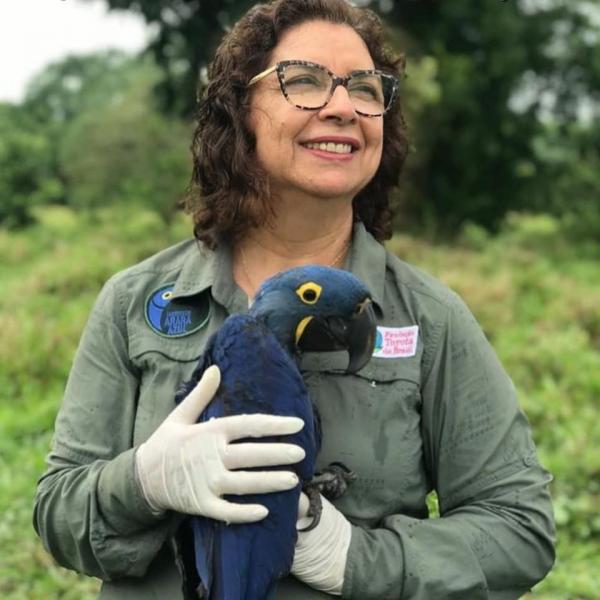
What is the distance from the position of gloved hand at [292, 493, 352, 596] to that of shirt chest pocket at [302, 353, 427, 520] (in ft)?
0.37

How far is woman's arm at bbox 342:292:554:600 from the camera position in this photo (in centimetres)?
208

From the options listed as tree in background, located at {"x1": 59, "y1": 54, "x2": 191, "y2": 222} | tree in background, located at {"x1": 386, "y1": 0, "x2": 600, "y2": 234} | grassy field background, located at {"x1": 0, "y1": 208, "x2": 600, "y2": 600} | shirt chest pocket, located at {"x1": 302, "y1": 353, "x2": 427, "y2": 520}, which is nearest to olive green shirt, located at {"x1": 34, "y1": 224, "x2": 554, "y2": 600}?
shirt chest pocket, located at {"x1": 302, "y1": 353, "x2": 427, "y2": 520}

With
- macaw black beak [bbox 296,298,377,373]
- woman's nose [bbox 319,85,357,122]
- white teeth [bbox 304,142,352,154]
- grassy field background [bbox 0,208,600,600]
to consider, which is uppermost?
woman's nose [bbox 319,85,357,122]

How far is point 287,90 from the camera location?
2238 mm

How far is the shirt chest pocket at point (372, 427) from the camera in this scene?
2.16m

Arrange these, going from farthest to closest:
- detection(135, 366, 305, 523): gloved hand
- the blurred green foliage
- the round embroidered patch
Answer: the blurred green foliage, the round embroidered patch, detection(135, 366, 305, 523): gloved hand

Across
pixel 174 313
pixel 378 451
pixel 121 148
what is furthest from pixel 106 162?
pixel 378 451

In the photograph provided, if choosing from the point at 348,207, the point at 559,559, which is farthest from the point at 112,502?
the point at 559,559

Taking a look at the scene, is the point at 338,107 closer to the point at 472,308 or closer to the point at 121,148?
the point at 472,308

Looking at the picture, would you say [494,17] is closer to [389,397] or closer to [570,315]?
[570,315]

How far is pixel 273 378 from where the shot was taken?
1951 millimetres

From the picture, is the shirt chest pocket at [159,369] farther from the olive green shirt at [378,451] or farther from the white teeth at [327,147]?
the white teeth at [327,147]

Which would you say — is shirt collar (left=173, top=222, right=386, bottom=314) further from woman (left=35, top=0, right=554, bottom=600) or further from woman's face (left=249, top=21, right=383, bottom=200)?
woman's face (left=249, top=21, right=383, bottom=200)

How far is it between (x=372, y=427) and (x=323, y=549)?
0.33m
